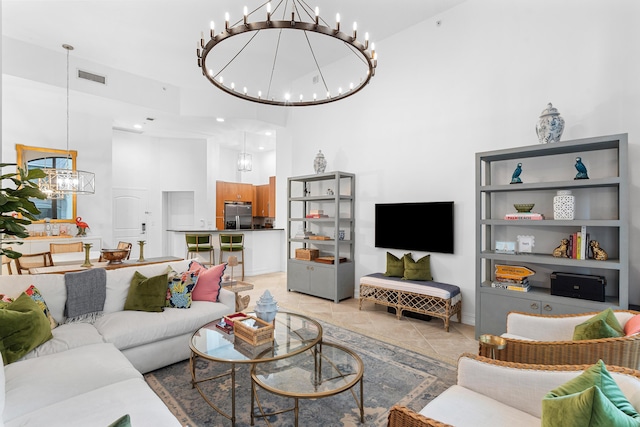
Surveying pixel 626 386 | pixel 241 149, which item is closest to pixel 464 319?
pixel 626 386

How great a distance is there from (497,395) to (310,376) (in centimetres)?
109

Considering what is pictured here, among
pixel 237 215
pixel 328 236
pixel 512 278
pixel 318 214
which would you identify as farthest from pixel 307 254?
pixel 237 215

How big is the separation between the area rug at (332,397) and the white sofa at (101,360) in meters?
0.32

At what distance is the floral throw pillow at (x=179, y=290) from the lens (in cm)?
307

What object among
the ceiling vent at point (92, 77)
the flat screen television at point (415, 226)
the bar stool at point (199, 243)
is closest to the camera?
the flat screen television at point (415, 226)

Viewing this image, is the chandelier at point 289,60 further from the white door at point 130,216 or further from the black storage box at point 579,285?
the white door at point 130,216

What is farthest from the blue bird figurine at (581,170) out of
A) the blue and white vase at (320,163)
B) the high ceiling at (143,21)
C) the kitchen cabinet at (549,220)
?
the blue and white vase at (320,163)

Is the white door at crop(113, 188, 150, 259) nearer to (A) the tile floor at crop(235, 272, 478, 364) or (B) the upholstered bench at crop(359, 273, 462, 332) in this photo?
(A) the tile floor at crop(235, 272, 478, 364)

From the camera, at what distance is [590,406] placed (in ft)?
3.09

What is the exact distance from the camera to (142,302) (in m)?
2.95

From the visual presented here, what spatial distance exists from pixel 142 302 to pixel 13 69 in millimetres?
4240

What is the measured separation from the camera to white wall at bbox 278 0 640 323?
122 inches

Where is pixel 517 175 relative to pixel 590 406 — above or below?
above

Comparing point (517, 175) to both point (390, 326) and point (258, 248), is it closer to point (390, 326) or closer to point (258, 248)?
point (390, 326)
